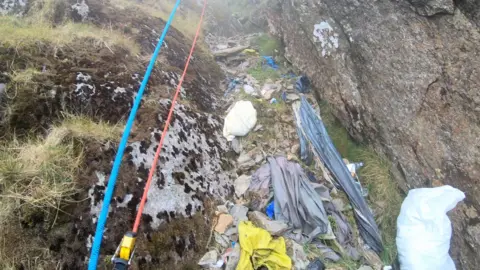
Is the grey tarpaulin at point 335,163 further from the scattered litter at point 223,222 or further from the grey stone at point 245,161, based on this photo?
the scattered litter at point 223,222

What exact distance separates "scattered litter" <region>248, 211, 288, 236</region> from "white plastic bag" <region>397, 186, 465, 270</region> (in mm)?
1350

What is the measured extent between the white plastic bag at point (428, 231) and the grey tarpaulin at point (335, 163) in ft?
1.36

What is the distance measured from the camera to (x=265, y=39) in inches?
287

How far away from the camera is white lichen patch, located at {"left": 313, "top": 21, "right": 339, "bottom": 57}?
512 cm

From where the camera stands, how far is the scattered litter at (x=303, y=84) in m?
5.65

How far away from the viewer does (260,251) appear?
2.85 metres

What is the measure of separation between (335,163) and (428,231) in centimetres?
143

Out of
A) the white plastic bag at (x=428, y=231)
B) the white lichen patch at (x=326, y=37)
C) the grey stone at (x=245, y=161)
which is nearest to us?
the white plastic bag at (x=428, y=231)

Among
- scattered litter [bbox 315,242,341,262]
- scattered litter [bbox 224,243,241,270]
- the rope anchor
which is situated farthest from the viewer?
scattered litter [bbox 315,242,341,262]

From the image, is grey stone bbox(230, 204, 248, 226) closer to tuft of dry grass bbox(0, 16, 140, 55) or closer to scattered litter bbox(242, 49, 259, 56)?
tuft of dry grass bbox(0, 16, 140, 55)

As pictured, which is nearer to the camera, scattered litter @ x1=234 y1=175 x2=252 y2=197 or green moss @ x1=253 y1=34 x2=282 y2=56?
scattered litter @ x1=234 y1=175 x2=252 y2=197

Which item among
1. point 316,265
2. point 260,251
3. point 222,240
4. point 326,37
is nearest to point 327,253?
point 316,265

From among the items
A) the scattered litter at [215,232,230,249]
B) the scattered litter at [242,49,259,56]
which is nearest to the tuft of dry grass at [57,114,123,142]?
the scattered litter at [215,232,230,249]

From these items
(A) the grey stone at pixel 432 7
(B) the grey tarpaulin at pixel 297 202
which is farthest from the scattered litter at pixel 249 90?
(A) the grey stone at pixel 432 7
